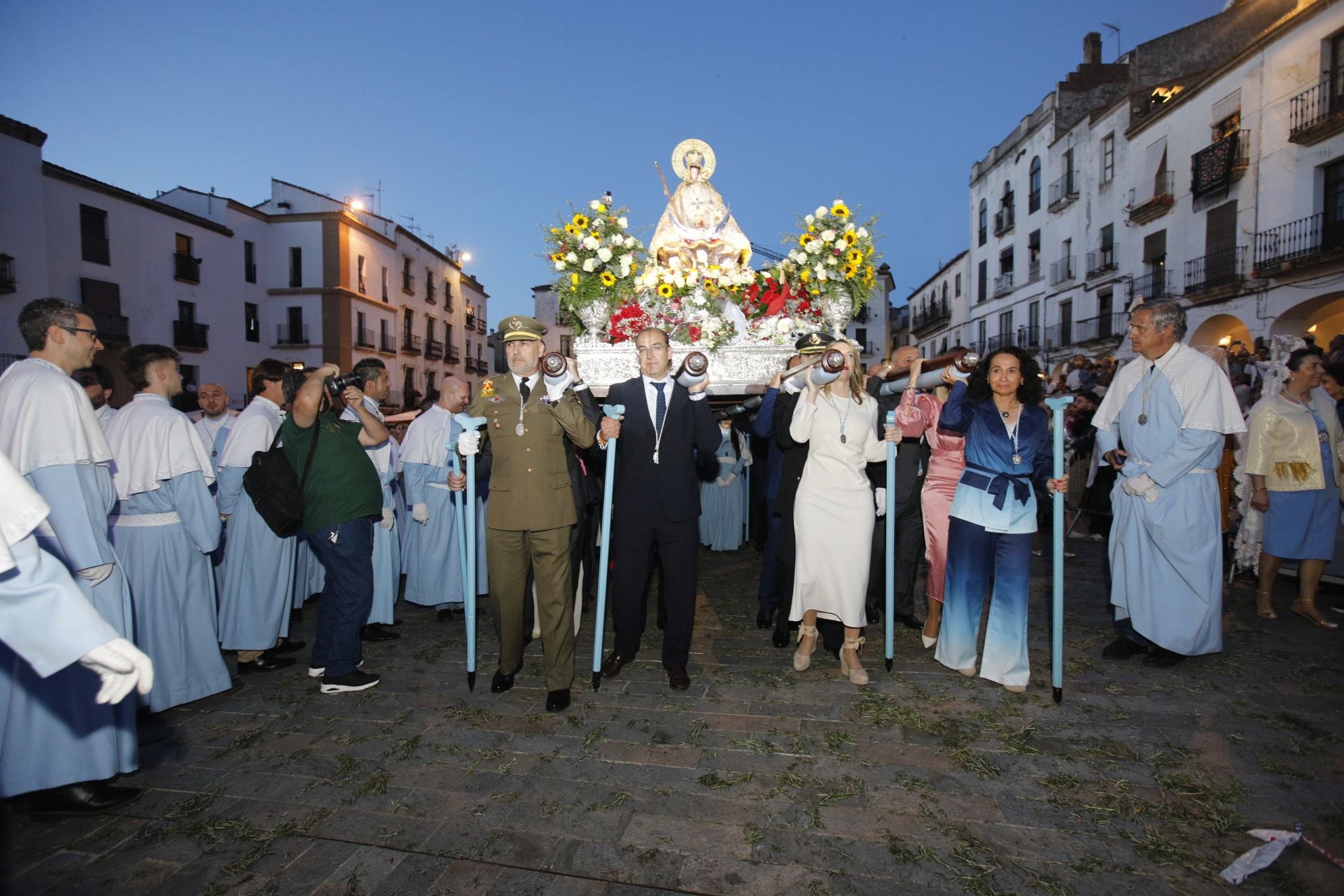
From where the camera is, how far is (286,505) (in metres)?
4.50

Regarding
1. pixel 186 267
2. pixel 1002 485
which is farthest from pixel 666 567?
pixel 186 267

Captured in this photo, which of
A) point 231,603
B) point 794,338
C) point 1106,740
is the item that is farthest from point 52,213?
point 1106,740

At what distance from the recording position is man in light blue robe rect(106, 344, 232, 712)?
13.8ft

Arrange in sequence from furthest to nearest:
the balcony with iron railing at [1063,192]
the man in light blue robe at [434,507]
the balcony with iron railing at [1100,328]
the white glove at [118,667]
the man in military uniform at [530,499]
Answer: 1. the balcony with iron railing at [1063,192]
2. the balcony with iron railing at [1100,328]
3. the man in light blue robe at [434,507]
4. the man in military uniform at [530,499]
5. the white glove at [118,667]

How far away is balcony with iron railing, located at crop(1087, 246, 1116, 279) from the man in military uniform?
26747mm

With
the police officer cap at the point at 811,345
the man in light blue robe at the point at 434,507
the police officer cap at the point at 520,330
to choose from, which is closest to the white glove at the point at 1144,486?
the police officer cap at the point at 811,345

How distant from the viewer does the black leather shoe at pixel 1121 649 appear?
16.7 ft

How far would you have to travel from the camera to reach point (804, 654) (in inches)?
193

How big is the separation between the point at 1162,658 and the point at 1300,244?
17572mm

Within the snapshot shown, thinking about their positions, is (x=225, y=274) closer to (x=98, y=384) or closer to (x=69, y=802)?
(x=98, y=384)

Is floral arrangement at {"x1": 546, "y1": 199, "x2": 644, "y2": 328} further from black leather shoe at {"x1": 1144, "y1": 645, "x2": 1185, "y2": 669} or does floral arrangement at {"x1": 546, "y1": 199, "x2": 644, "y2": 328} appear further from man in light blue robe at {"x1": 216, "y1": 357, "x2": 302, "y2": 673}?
black leather shoe at {"x1": 1144, "y1": 645, "x2": 1185, "y2": 669}

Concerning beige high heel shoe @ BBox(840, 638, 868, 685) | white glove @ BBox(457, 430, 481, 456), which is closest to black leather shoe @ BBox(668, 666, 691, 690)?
beige high heel shoe @ BBox(840, 638, 868, 685)

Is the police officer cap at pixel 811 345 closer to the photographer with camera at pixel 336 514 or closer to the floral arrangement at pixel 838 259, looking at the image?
the floral arrangement at pixel 838 259

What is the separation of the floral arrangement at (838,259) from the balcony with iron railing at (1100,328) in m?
20.4
